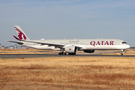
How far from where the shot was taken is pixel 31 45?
199 ft

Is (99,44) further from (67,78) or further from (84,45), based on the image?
(67,78)

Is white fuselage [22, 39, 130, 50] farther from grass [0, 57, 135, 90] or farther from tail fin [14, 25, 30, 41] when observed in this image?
grass [0, 57, 135, 90]

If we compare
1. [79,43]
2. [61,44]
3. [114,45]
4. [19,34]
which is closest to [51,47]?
[61,44]

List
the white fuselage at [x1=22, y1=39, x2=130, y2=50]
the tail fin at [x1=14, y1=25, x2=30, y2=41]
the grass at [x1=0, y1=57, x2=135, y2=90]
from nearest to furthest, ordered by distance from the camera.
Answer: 1. the grass at [x1=0, y1=57, x2=135, y2=90]
2. the white fuselage at [x1=22, y1=39, x2=130, y2=50]
3. the tail fin at [x1=14, y1=25, x2=30, y2=41]

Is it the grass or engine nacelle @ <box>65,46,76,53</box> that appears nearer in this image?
the grass

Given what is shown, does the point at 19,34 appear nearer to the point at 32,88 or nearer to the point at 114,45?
the point at 114,45

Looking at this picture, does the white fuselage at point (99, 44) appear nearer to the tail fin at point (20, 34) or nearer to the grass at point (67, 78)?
the tail fin at point (20, 34)

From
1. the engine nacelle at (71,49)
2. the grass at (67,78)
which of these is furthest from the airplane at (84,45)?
the grass at (67,78)

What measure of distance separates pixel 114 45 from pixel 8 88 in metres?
42.7

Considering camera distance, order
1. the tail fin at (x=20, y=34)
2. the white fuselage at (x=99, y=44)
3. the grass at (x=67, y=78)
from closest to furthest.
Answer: the grass at (x=67, y=78) → the white fuselage at (x=99, y=44) → the tail fin at (x=20, y=34)

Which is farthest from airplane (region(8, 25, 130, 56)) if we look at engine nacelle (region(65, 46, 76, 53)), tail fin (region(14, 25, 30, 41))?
tail fin (region(14, 25, 30, 41))

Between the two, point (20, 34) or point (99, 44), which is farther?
point (20, 34)

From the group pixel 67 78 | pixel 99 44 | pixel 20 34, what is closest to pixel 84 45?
pixel 99 44

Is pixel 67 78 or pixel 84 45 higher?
pixel 84 45
